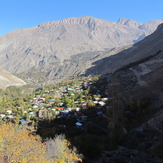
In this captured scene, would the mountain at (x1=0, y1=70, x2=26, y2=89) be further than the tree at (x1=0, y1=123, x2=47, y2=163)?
Yes

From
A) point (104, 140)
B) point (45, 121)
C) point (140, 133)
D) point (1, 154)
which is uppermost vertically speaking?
point (1, 154)

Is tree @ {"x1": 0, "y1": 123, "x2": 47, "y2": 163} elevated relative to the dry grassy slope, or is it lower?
lower

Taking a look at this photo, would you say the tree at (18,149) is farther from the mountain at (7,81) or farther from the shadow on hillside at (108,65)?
the mountain at (7,81)

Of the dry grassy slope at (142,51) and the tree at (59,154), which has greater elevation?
the dry grassy slope at (142,51)

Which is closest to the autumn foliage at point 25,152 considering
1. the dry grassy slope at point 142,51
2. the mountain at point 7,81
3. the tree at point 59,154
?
the tree at point 59,154

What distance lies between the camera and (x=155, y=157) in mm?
11133

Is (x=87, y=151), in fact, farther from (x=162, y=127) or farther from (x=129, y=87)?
A: (x=129, y=87)

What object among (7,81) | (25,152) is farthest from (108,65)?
(25,152)

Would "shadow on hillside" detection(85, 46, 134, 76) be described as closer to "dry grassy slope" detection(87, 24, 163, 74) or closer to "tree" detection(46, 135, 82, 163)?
Answer: "dry grassy slope" detection(87, 24, 163, 74)

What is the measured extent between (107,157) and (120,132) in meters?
2.57

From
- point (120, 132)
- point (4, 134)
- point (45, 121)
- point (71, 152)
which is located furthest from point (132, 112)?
point (45, 121)

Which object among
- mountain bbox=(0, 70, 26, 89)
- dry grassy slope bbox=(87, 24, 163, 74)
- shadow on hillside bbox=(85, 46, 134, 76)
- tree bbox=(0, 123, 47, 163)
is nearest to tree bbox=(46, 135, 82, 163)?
tree bbox=(0, 123, 47, 163)

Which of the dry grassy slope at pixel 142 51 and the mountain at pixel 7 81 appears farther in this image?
the mountain at pixel 7 81

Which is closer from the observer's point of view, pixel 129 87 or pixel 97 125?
pixel 97 125
